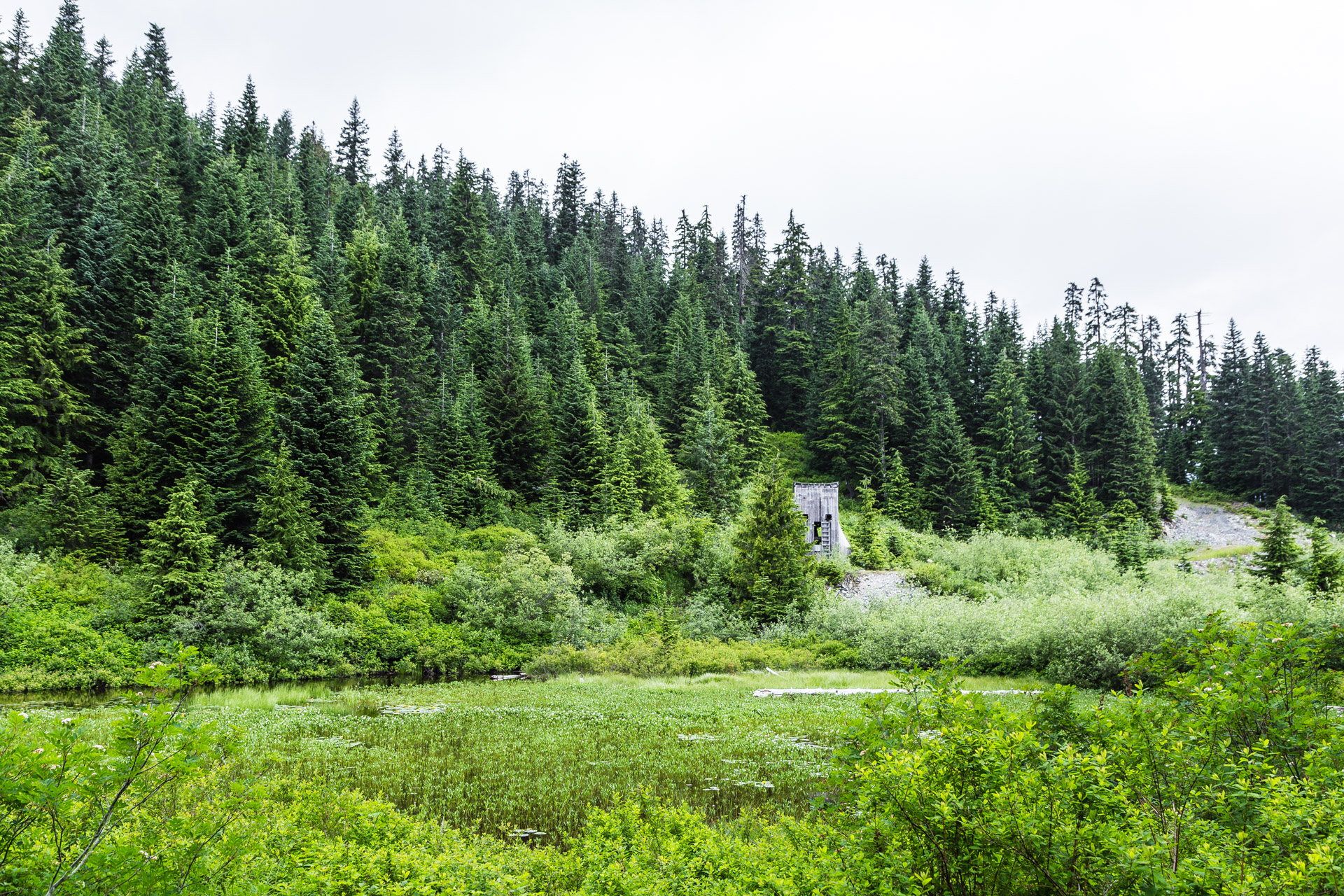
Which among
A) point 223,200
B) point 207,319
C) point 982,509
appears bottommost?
point 982,509

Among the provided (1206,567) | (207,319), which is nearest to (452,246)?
(207,319)

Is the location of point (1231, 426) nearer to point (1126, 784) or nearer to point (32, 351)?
point (1126, 784)

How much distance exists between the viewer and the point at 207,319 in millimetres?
31516

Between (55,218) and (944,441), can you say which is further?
(944,441)

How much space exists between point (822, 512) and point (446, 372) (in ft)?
91.5

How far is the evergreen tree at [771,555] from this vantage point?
29.3m

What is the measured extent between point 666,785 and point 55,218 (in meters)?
46.6

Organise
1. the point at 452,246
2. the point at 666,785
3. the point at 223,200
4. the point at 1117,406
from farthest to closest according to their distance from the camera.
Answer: the point at 452,246 < the point at 1117,406 < the point at 223,200 < the point at 666,785

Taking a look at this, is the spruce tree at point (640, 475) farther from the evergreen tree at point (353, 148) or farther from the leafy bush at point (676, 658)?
the evergreen tree at point (353, 148)

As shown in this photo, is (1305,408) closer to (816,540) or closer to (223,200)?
(816,540)

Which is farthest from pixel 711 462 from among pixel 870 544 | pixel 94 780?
pixel 94 780

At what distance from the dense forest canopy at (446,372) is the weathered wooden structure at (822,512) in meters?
4.90

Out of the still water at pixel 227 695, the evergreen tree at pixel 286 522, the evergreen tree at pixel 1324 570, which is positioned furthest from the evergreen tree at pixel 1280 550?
the evergreen tree at pixel 286 522

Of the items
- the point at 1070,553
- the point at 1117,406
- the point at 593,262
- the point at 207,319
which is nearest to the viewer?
the point at 207,319
